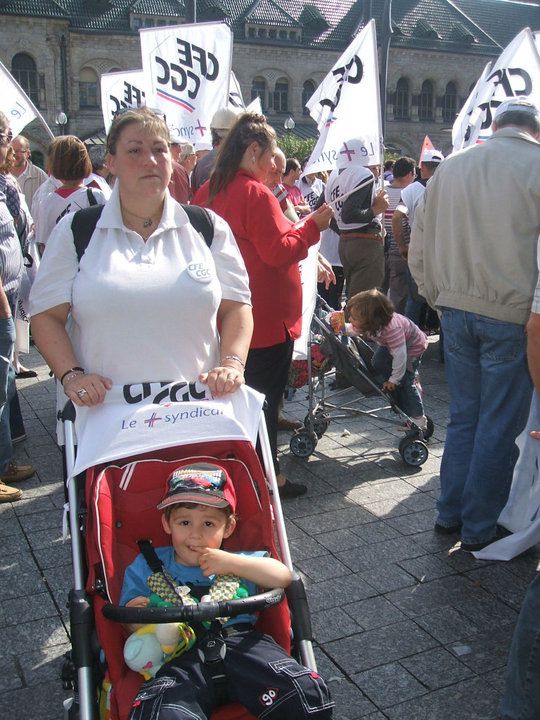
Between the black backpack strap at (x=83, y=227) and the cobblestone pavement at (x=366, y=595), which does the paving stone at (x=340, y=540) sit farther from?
the black backpack strap at (x=83, y=227)

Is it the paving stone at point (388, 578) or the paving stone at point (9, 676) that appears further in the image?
the paving stone at point (388, 578)

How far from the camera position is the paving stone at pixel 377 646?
Result: 122 inches

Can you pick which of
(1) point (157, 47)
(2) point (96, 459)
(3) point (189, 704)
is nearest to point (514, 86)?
(1) point (157, 47)

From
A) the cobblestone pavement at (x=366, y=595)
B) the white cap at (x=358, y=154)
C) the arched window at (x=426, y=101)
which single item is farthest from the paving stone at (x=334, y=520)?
the arched window at (x=426, y=101)

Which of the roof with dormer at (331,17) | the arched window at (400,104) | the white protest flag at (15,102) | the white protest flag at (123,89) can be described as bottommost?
the white protest flag at (15,102)

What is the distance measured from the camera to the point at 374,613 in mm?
3445

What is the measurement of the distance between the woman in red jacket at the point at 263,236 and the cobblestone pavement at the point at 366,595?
2.72 ft

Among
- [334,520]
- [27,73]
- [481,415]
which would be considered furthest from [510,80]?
[27,73]

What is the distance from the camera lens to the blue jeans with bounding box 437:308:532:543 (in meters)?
3.81

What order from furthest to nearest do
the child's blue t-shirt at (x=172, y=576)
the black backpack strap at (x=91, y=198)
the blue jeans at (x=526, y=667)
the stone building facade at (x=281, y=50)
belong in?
the stone building facade at (x=281, y=50)
the black backpack strap at (x=91, y=198)
the blue jeans at (x=526, y=667)
the child's blue t-shirt at (x=172, y=576)

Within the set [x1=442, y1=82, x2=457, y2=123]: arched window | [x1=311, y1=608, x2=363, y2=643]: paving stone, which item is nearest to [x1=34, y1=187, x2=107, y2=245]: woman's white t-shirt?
[x1=311, y1=608, x2=363, y2=643]: paving stone

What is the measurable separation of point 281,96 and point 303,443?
50544mm

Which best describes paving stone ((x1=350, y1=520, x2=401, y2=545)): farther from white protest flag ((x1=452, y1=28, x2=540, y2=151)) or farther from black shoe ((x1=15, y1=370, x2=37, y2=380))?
black shoe ((x1=15, y1=370, x2=37, y2=380))

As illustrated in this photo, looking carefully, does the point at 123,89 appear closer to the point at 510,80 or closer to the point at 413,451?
the point at 510,80
